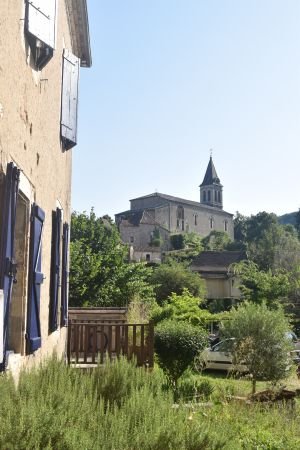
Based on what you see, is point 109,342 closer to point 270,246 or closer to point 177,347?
point 177,347

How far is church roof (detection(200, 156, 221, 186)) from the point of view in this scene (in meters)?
107

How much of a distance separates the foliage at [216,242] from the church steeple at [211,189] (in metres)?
19.2

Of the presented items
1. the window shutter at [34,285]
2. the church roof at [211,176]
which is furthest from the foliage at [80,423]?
the church roof at [211,176]

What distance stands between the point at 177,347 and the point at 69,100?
5.09 metres

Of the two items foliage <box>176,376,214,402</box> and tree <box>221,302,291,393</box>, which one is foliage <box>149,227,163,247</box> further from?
foliage <box>176,376,214,402</box>

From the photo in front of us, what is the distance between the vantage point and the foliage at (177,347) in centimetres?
1020

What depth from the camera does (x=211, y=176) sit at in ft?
351

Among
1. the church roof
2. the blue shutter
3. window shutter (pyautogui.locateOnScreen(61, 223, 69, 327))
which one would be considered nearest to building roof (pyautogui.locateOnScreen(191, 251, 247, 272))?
window shutter (pyautogui.locateOnScreen(61, 223, 69, 327))

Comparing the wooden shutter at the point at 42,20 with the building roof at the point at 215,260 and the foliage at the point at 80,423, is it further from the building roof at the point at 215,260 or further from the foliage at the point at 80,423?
the building roof at the point at 215,260

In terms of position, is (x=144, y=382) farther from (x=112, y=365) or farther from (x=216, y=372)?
(x=216, y=372)

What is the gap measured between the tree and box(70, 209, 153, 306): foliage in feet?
30.2

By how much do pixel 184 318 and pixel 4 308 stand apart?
15209 millimetres

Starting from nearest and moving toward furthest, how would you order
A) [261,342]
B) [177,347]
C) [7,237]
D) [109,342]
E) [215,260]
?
[7,237] < [109,342] < [177,347] < [261,342] < [215,260]

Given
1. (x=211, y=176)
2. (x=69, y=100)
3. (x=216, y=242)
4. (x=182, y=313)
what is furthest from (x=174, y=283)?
(x=211, y=176)
